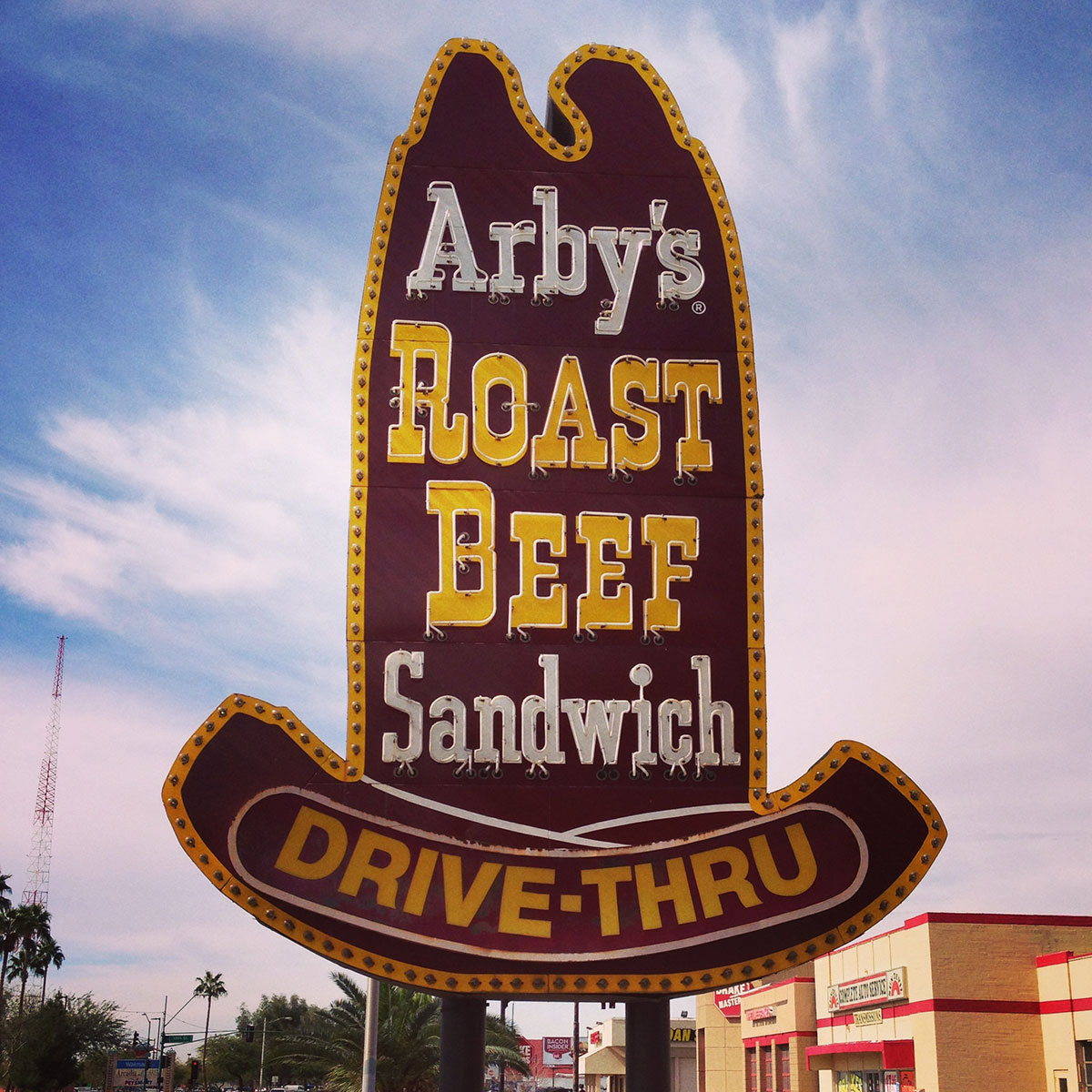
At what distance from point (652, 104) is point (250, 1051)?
102 meters

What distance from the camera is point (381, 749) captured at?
12359 mm

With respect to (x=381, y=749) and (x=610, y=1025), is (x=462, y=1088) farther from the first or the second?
(x=610, y=1025)

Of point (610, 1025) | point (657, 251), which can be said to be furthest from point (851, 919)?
point (610, 1025)

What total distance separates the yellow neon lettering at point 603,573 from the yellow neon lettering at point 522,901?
230 cm

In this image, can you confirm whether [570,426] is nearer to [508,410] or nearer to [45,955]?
[508,410]

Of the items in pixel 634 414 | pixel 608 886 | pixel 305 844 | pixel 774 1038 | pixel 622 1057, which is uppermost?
pixel 634 414

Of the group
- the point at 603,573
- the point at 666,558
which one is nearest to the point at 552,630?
the point at 603,573

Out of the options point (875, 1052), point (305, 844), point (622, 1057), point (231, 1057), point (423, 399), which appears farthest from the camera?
point (231, 1057)

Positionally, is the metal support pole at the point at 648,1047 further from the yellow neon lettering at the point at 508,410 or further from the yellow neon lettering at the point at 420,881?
the yellow neon lettering at the point at 508,410

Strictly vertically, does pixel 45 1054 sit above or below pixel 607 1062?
above

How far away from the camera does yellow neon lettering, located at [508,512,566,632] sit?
42.3 ft

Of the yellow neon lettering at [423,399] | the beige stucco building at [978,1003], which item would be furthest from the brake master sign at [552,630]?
the beige stucco building at [978,1003]

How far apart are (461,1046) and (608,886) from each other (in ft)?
6.63

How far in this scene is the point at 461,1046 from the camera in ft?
40.5
